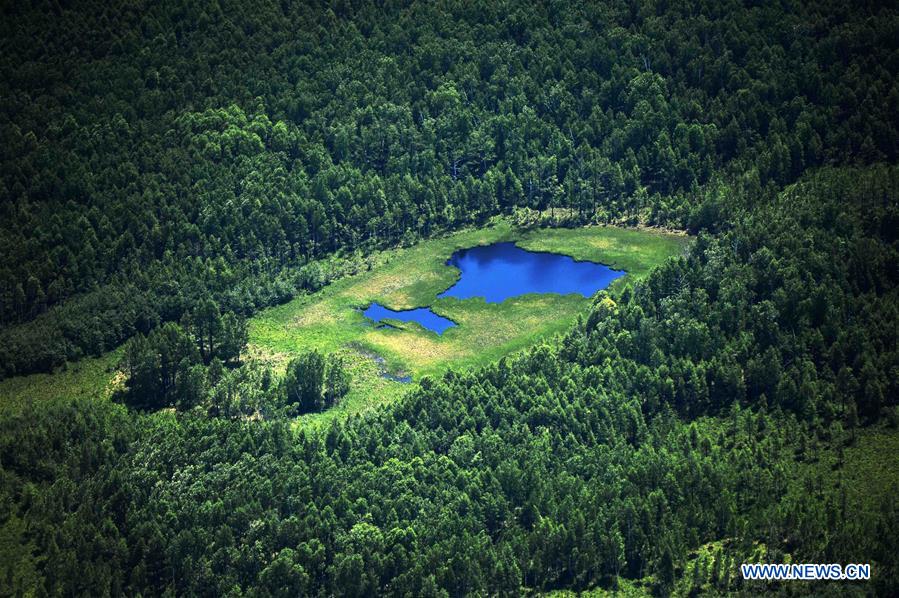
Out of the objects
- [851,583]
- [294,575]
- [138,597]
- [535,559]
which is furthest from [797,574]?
[138,597]

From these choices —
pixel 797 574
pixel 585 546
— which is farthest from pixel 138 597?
pixel 797 574

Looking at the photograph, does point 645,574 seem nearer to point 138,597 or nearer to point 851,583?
point 851,583

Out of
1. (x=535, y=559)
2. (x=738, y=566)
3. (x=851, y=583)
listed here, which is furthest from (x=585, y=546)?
(x=851, y=583)

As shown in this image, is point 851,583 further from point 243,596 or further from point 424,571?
point 243,596

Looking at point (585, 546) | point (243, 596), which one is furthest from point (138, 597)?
point (585, 546)

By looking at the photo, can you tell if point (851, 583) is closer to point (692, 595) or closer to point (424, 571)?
point (692, 595)
